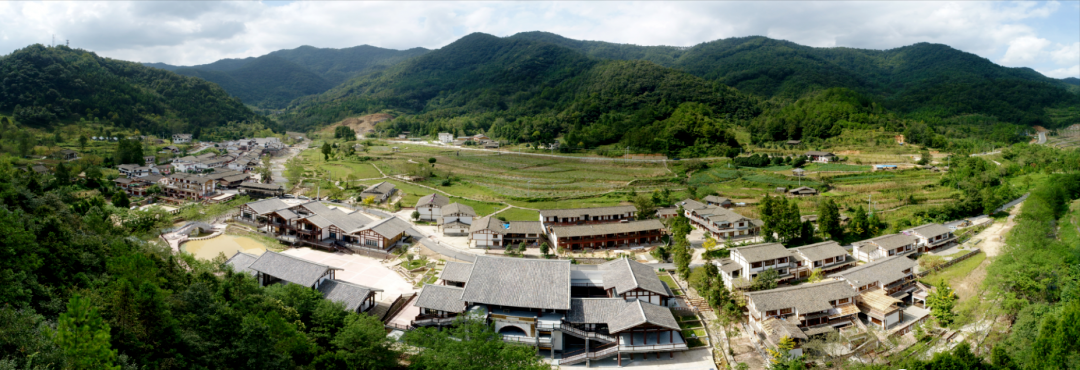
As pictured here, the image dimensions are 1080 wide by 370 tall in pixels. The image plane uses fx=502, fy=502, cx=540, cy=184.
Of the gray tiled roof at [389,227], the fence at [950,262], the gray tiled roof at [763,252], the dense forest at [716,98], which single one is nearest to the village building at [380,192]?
the gray tiled roof at [389,227]

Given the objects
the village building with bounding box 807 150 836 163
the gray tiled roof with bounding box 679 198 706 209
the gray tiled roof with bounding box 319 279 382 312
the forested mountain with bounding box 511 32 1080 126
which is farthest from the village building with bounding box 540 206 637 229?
the forested mountain with bounding box 511 32 1080 126

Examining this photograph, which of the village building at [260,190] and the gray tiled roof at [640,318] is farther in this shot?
the village building at [260,190]

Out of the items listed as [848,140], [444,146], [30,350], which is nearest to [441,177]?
[444,146]

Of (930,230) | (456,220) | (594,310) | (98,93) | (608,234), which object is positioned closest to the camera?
(594,310)

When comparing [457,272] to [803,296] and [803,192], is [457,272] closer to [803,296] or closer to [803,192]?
[803,296]

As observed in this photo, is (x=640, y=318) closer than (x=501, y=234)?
Yes

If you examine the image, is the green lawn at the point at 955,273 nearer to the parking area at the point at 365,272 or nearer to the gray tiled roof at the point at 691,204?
the gray tiled roof at the point at 691,204

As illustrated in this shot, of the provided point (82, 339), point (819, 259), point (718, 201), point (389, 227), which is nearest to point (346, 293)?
point (389, 227)
